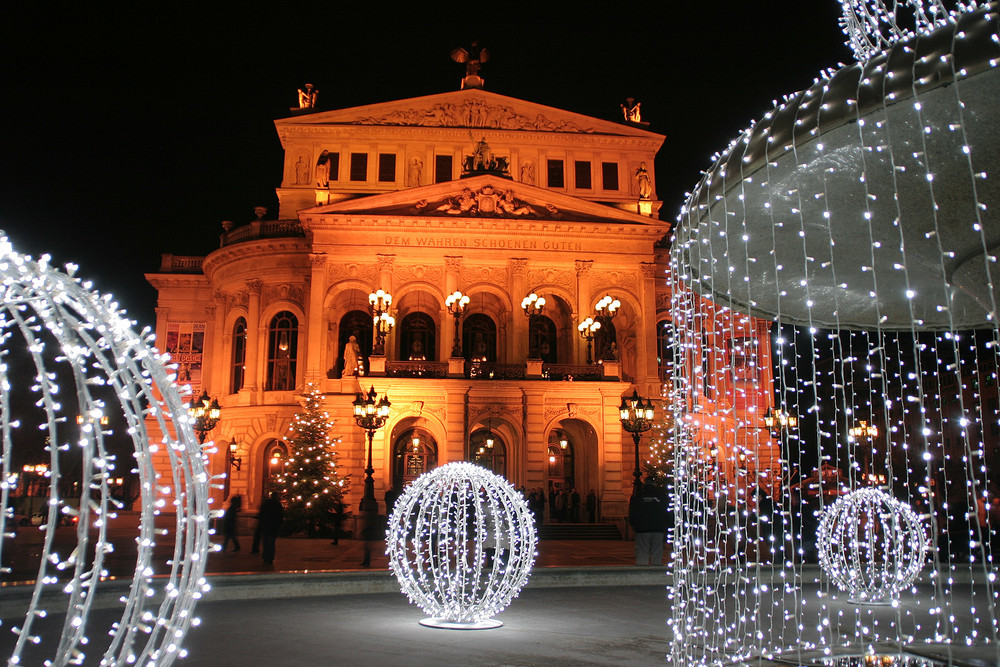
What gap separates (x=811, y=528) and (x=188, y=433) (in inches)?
622

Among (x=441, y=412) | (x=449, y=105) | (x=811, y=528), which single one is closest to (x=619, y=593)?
(x=811, y=528)

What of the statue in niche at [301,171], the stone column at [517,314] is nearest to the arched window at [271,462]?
the stone column at [517,314]

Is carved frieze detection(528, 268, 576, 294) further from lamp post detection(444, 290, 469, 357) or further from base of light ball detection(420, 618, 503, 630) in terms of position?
base of light ball detection(420, 618, 503, 630)

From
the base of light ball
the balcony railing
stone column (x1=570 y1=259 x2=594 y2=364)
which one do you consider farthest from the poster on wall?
the base of light ball

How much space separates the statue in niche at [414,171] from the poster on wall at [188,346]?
39.8 feet

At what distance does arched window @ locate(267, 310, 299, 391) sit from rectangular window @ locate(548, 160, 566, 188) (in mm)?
13538

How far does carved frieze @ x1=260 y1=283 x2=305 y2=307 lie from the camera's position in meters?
36.0

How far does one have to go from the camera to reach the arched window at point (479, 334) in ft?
117

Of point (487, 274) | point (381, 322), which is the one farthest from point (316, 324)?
point (487, 274)

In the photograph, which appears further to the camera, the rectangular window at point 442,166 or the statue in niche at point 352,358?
the rectangular window at point 442,166

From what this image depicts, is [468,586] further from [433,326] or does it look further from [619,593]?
[433,326]

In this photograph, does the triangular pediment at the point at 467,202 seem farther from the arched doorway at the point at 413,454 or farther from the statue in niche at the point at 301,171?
the arched doorway at the point at 413,454

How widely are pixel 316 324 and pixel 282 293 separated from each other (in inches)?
160

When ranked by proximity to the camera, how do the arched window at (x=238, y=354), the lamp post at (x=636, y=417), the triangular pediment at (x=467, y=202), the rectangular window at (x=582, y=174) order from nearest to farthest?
1. the lamp post at (x=636, y=417)
2. the triangular pediment at (x=467, y=202)
3. the arched window at (x=238, y=354)
4. the rectangular window at (x=582, y=174)
